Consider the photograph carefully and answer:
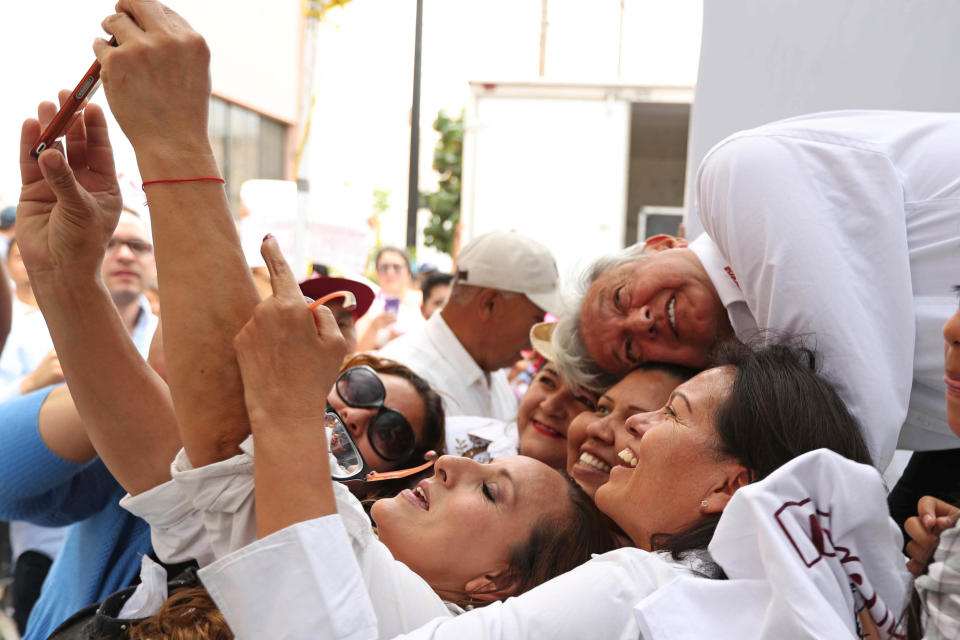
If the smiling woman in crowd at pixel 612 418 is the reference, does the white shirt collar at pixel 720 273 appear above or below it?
above

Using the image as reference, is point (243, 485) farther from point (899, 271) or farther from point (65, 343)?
point (899, 271)

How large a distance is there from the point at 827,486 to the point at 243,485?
2.79 ft

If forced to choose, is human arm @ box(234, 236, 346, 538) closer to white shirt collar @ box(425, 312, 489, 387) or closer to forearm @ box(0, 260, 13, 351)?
forearm @ box(0, 260, 13, 351)

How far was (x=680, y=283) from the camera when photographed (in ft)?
7.72

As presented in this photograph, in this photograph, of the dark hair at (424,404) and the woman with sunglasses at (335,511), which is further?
the dark hair at (424,404)

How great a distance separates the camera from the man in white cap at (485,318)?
4094 millimetres

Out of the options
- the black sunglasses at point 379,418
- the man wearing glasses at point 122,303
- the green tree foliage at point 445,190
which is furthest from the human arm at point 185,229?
the green tree foliage at point 445,190

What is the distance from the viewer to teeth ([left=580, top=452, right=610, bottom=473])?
2168 mm

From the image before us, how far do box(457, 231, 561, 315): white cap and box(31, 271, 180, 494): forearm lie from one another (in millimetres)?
2588

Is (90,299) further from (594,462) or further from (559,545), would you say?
(594,462)

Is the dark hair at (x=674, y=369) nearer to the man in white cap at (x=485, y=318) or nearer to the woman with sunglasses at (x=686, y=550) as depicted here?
the woman with sunglasses at (x=686, y=550)

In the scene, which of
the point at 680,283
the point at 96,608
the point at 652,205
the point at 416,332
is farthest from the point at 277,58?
the point at 96,608

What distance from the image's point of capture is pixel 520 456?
194 cm

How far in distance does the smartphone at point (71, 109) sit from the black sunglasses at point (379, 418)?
110cm
